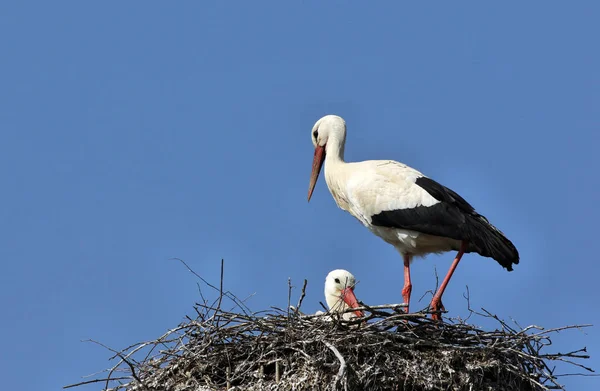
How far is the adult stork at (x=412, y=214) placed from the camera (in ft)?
27.5

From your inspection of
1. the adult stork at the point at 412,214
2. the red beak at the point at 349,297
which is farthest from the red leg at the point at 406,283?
the red beak at the point at 349,297

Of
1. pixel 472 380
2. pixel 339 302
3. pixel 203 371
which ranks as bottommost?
pixel 472 380

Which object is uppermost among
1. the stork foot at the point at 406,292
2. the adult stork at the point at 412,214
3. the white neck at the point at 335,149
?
the white neck at the point at 335,149

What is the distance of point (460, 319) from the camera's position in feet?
24.6

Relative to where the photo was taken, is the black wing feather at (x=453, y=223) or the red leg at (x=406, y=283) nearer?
the black wing feather at (x=453, y=223)

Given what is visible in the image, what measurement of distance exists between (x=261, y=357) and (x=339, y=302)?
1.65 metres

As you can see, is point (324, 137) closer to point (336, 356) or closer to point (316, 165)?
point (316, 165)

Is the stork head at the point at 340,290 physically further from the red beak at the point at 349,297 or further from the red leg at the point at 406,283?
the red leg at the point at 406,283

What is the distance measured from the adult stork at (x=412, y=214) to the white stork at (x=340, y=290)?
48 centimetres

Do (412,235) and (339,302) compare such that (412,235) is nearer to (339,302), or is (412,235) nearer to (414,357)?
(339,302)

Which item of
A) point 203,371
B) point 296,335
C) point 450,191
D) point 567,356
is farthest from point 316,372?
point 450,191

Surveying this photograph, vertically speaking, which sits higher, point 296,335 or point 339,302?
point 339,302

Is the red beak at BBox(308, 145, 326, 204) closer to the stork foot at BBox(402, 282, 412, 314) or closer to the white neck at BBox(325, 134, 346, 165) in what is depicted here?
the white neck at BBox(325, 134, 346, 165)

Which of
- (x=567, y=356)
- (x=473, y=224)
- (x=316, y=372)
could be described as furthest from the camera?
(x=473, y=224)
